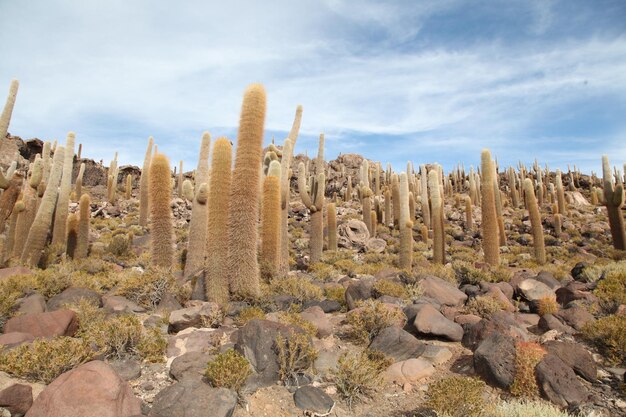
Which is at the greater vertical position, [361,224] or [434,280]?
[361,224]

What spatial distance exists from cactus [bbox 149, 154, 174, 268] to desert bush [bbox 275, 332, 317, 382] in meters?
6.12

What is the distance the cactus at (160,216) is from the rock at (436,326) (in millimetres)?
6877

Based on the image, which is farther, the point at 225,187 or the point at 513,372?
the point at 225,187

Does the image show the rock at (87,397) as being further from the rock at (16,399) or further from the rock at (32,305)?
the rock at (32,305)

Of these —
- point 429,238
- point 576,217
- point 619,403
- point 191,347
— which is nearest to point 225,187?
point 191,347

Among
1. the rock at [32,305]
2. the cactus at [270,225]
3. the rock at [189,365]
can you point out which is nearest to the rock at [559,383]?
the rock at [189,365]

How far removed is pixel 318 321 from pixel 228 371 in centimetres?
307

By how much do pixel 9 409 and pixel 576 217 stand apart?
120ft

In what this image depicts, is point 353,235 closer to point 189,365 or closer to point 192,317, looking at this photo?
point 192,317

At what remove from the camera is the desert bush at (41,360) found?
4891 millimetres

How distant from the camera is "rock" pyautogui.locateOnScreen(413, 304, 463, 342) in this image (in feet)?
24.7

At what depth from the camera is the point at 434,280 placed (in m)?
10.9

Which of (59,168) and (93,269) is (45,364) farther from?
(59,168)

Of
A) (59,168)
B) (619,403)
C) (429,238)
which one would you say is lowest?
(619,403)
